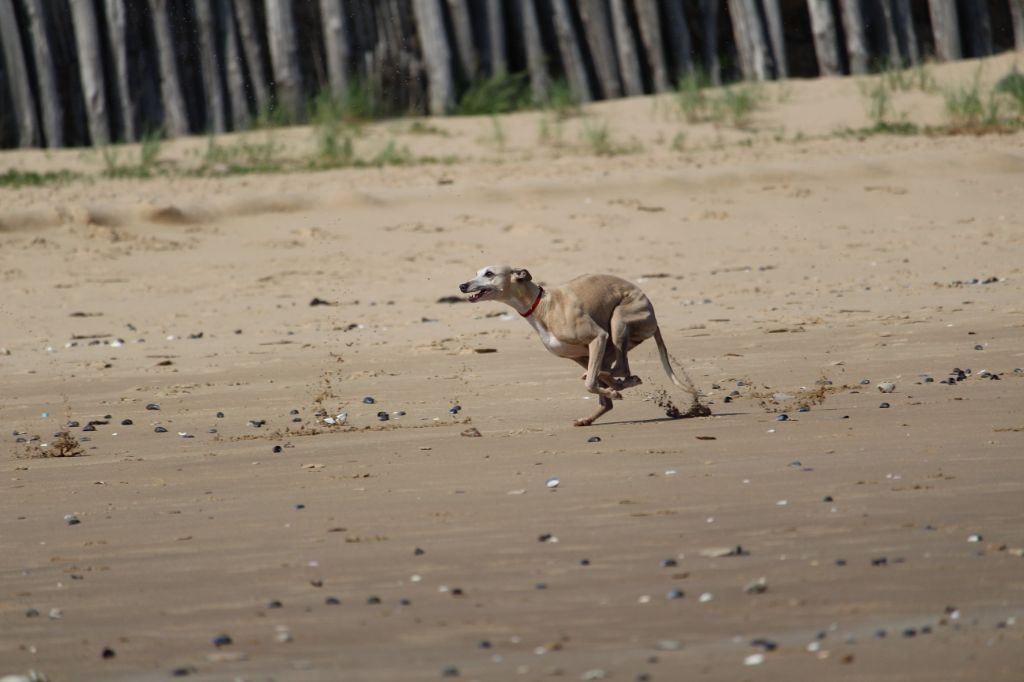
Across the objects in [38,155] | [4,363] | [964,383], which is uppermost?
[38,155]

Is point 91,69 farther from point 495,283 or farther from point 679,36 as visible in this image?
point 495,283

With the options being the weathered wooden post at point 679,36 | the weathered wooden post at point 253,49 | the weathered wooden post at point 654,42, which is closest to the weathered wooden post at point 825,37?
the weathered wooden post at point 679,36

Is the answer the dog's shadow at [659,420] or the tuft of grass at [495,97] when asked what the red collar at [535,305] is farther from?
the tuft of grass at [495,97]

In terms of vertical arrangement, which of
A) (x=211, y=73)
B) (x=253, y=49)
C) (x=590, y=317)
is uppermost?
(x=253, y=49)

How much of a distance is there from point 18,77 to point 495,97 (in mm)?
5346

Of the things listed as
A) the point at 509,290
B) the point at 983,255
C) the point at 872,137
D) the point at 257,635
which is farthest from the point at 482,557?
the point at 872,137

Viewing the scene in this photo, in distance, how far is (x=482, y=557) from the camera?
5.31 metres

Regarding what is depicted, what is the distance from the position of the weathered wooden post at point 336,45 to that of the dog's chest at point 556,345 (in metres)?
9.37

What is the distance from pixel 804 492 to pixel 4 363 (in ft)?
22.2

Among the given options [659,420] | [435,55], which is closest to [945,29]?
[435,55]

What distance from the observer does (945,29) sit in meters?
19.1

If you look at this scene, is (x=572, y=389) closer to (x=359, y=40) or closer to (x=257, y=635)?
(x=257, y=635)

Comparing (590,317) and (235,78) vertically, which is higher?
(235,78)

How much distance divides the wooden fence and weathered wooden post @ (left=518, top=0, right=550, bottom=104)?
0.06 ft
